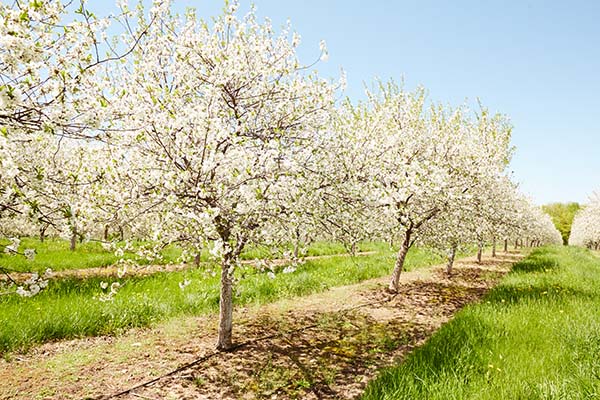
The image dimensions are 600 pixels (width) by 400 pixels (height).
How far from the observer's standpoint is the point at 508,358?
5.80m

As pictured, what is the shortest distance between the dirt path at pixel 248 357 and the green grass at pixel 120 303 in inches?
15.7

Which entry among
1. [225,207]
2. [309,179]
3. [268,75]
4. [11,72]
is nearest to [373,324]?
[309,179]

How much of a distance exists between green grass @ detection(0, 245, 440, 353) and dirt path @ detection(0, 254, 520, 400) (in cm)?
40

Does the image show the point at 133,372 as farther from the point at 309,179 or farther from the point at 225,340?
the point at 309,179

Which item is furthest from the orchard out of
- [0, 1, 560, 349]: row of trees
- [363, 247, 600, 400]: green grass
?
[363, 247, 600, 400]: green grass

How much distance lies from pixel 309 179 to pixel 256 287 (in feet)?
19.9

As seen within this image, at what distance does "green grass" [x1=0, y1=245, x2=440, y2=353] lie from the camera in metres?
7.68

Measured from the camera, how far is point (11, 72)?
362 centimetres

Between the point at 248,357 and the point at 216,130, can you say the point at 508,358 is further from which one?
the point at 216,130

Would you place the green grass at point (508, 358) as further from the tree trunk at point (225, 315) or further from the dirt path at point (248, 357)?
the tree trunk at point (225, 315)

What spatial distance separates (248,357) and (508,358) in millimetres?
4643

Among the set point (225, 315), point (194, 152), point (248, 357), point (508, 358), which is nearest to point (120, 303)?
point (225, 315)

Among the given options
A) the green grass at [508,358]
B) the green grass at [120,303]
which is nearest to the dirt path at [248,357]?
the green grass at [120,303]

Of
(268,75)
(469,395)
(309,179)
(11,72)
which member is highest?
(268,75)
